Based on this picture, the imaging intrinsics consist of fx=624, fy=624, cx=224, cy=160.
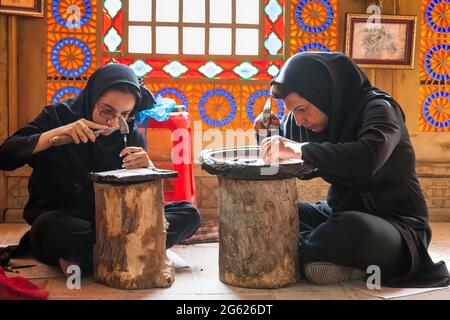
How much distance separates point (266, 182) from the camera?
9.64ft

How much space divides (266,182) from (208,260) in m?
0.86

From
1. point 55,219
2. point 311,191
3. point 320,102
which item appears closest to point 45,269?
point 55,219

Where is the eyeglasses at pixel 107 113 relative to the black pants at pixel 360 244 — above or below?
above

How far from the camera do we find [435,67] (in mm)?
5016

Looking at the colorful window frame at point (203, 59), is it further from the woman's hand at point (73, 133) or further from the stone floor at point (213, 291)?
the stone floor at point (213, 291)

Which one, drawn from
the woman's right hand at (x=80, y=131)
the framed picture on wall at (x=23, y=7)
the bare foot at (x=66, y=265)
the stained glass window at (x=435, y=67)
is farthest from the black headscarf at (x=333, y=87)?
the framed picture on wall at (x=23, y=7)

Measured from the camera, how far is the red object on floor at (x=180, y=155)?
4.18 meters

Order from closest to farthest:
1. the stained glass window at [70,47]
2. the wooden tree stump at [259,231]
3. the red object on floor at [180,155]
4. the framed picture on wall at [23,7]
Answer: the wooden tree stump at [259,231] → the red object on floor at [180,155] → the framed picture on wall at [23,7] → the stained glass window at [70,47]

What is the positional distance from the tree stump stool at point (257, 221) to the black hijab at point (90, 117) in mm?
581

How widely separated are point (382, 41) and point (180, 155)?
1896 mm

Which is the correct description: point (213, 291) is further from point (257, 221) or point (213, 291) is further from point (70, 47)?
point (70, 47)

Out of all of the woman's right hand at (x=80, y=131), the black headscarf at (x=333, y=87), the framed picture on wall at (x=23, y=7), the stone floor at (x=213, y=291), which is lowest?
the stone floor at (x=213, y=291)

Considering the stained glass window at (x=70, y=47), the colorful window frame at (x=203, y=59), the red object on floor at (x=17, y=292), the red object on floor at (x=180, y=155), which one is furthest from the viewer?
the colorful window frame at (x=203, y=59)

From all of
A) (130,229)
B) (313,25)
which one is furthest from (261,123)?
(313,25)
